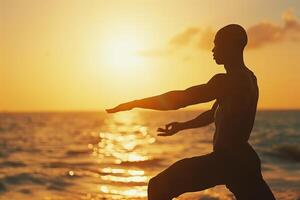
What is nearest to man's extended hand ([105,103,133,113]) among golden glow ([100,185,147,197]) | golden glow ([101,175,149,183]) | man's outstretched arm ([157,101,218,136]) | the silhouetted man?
the silhouetted man

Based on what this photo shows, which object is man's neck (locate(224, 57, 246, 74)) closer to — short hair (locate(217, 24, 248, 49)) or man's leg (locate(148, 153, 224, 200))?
short hair (locate(217, 24, 248, 49))

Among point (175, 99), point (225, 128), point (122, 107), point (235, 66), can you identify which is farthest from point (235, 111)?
point (122, 107)

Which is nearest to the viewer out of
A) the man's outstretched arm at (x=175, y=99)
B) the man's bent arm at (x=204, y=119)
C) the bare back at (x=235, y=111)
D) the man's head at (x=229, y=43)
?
the man's outstretched arm at (x=175, y=99)

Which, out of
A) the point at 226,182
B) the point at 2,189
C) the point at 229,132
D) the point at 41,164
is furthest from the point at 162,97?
the point at 41,164

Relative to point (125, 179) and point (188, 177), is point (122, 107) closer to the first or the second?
point (188, 177)

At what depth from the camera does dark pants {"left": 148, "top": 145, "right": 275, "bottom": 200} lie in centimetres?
489

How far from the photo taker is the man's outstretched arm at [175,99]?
15.3 ft

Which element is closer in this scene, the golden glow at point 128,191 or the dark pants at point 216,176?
the dark pants at point 216,176

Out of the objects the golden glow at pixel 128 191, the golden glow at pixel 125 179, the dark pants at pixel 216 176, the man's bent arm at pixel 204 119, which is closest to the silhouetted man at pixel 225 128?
the dark pants at pixel 216 176

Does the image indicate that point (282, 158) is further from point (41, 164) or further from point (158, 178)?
point (158, 178)

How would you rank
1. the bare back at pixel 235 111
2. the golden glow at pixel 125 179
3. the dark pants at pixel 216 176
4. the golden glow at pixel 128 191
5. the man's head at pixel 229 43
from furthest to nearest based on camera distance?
1. the golden glow at pixel 125 179
2. the golden glow at pixel 128 191
3. the man's head at pixel 229 43
4. the dark pants at pixel 216 176
5. the bare back at pixel 235 111

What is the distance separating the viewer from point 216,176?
491 cm

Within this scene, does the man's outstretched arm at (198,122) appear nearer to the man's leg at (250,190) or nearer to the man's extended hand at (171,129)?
the man's extended hand at (171,129)

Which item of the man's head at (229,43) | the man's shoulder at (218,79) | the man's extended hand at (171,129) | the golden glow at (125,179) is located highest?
the man's head at (229,43)
